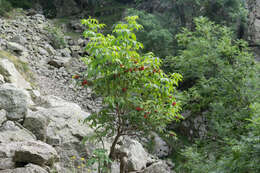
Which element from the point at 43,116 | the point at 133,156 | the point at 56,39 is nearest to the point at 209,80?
the point at 133,156

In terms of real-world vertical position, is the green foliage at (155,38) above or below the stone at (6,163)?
above

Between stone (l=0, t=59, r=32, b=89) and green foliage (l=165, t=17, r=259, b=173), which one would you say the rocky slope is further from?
green foliage (l=165, t=17, r=259, b=173)

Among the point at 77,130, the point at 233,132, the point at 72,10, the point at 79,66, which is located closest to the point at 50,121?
the point at 77,130

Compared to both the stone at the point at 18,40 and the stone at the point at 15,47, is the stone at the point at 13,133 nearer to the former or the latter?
Answer: the stone at the point at 15,47

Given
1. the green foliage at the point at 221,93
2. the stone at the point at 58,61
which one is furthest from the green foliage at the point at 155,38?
the green foliage at the point at 221,93

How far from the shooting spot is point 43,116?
577cm

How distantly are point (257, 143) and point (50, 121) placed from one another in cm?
508

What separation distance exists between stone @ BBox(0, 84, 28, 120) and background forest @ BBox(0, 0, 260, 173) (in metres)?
3.17

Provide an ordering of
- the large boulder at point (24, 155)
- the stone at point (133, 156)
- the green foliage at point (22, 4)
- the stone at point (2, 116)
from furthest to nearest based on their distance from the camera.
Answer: the green foliage at point (22, 4)
the stone at point (133, 156)
the stone at point (2, 116)
the large boulder at point (24, 155)

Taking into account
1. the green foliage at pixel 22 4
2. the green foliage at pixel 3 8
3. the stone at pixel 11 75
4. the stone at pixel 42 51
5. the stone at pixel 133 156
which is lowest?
the stone at pixel 133 156

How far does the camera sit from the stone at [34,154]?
3971 mm

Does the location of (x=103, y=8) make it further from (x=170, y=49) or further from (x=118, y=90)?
(x=118, y=90)

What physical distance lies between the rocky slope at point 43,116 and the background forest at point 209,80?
1.51m

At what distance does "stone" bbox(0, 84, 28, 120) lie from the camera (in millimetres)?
5562
